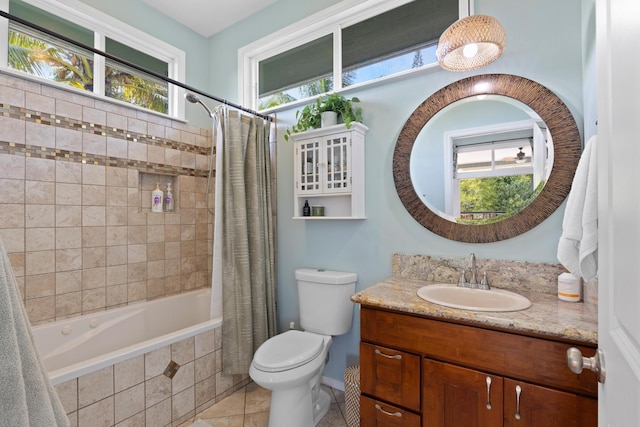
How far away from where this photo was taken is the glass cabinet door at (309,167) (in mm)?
2125

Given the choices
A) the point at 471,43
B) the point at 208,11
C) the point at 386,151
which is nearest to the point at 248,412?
the point at 386,151

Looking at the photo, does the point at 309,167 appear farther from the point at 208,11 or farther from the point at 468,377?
the point at 208,11

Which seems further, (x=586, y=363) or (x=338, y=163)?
(x=338, y=163)

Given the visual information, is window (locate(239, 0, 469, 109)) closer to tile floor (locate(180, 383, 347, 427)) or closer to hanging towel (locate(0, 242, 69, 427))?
hanging towel (locate(0, 242, 69, 427))

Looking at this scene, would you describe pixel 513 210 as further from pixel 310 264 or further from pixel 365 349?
pixel 310 264

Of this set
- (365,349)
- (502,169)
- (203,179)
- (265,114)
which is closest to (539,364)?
(365,349)

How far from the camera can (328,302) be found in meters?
2.01

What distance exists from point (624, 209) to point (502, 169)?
1278 millimetres

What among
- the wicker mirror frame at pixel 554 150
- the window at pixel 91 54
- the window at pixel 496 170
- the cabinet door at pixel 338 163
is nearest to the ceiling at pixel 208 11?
the window at pixel 91 54

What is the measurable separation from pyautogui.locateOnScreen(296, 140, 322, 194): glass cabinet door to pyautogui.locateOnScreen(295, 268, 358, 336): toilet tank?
0.60 meters

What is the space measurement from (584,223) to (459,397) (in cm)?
81

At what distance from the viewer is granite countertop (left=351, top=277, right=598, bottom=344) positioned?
108cm

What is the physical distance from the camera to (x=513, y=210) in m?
1.62

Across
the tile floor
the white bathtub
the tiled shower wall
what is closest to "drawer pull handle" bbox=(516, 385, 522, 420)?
the tile floor
